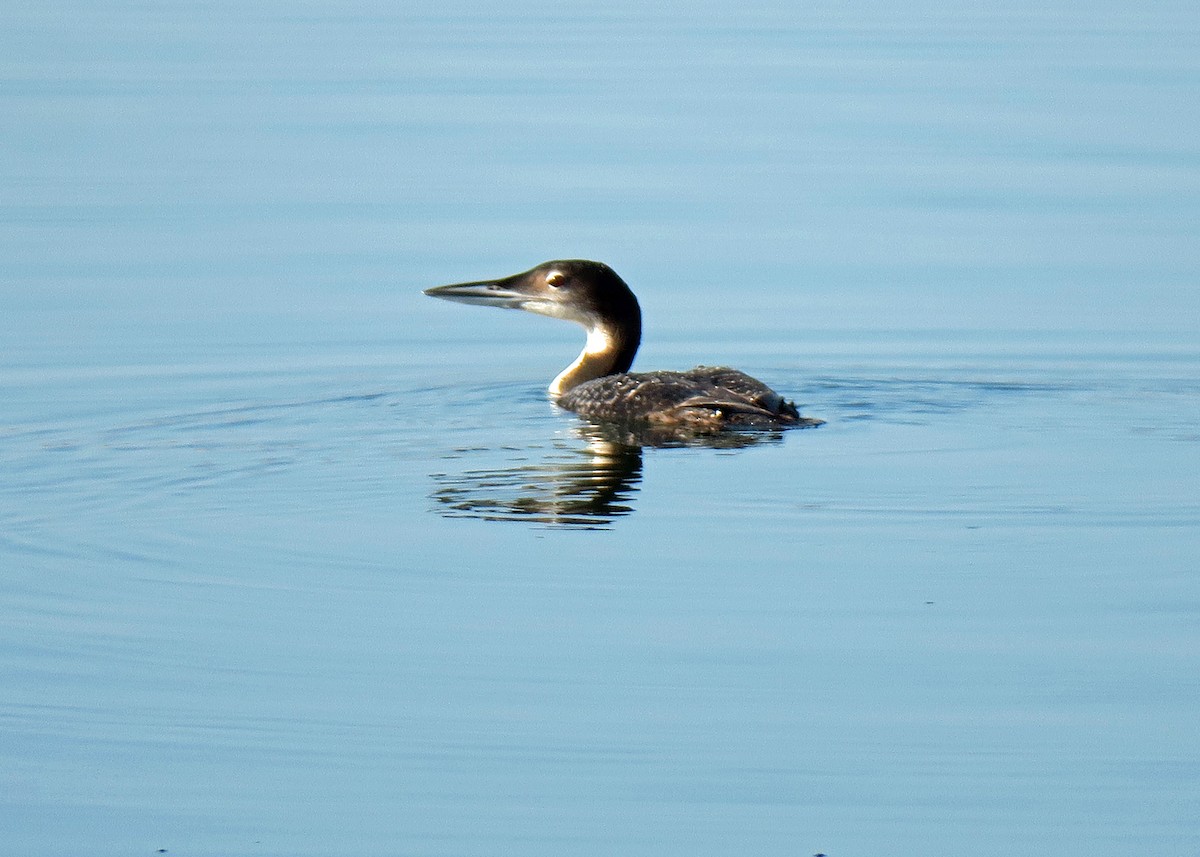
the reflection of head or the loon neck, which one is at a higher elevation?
the loon neck

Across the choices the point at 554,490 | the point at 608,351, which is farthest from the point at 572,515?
the point at 608,351

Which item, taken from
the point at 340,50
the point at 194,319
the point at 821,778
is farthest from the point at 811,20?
the point at 821,778

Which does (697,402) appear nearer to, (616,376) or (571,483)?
(616,376)

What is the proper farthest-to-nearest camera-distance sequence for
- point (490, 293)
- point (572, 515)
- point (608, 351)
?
point (490, 293) → point (608, 351) → point (572, 515)

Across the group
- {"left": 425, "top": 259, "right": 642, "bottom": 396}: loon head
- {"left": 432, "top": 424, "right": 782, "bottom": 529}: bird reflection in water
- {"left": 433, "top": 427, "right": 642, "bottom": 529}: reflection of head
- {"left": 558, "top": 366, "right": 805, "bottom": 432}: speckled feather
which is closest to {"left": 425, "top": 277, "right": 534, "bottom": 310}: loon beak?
{"left": 425, "top": 259, "right": 642, "bottom": 396}: loon head

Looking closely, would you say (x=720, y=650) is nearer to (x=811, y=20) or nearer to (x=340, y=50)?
(x=340, y=50)

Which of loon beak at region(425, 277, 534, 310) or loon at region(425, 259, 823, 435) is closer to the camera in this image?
loon at region(425, 259, 823, 435)

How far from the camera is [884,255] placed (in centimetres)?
1232

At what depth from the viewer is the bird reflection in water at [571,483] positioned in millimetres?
6883

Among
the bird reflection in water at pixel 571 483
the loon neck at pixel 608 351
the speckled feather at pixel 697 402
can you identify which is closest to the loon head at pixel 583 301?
the loon neck at pixel 608 351

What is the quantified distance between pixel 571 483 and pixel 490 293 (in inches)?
107

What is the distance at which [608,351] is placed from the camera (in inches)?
375

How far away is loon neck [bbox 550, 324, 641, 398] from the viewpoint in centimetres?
942

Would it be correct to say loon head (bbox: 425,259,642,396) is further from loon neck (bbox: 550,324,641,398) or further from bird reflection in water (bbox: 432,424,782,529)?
bird reflection in water (bbox: 432,424,782,529)
